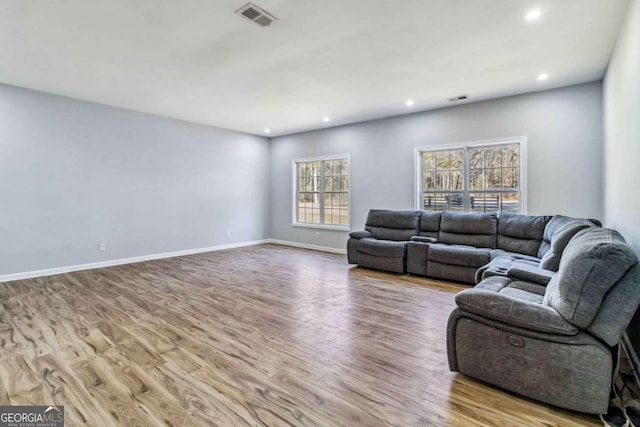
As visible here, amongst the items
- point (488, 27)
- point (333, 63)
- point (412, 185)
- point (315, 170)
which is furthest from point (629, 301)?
point (315, 170)

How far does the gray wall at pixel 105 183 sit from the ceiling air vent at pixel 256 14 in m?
4.12

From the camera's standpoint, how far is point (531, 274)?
268cm

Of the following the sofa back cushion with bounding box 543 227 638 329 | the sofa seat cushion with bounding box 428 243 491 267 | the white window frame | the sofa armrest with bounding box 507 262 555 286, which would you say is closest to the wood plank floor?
the sofa seat cushion with bounding box 428 243 491 267

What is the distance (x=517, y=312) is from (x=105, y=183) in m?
6.27

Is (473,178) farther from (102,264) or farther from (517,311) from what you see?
(102,264)

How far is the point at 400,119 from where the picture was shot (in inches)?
239

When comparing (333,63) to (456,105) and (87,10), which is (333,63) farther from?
(456,105)

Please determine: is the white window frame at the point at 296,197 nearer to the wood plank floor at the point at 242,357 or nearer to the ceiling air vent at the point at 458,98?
the ceiling air vent at the point at 458,98

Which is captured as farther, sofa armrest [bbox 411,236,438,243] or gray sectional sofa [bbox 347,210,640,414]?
sofa armrest [bbox 411,236,438,243]

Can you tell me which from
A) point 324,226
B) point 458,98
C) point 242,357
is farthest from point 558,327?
point 324,226

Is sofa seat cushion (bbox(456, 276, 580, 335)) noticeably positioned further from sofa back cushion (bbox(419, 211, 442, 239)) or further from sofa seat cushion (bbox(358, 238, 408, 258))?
sofa back cushion (bbox(419, 211, 442, 239))

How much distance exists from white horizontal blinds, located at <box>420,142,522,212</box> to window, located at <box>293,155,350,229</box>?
1.84m

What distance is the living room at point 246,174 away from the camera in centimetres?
212

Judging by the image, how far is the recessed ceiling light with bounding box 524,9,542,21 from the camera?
2.69 metres
